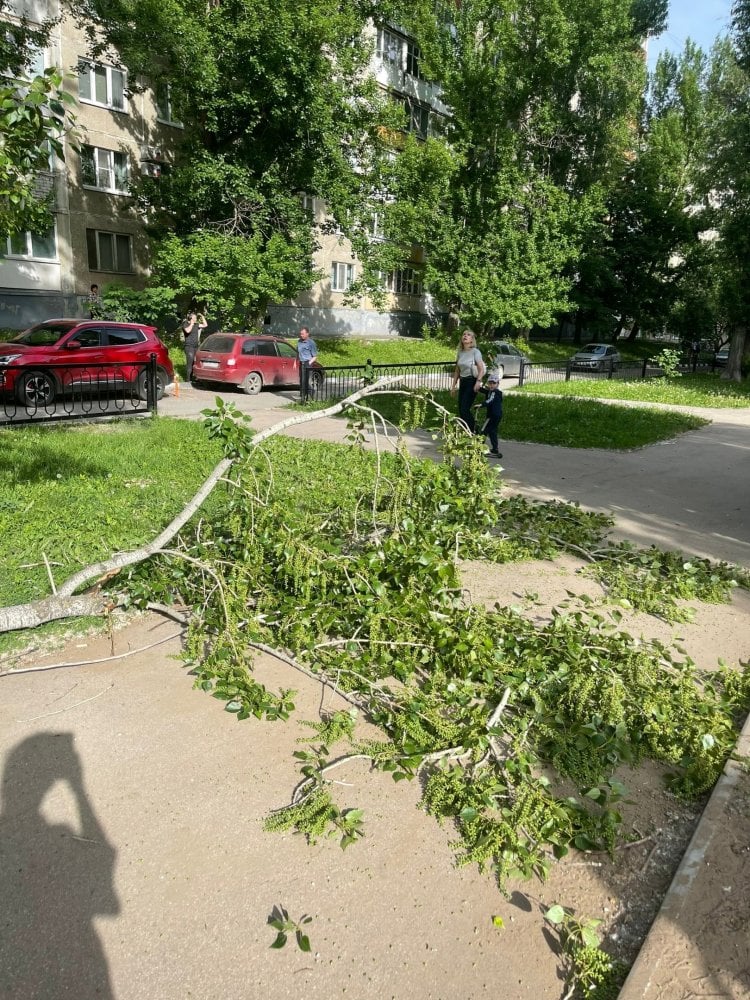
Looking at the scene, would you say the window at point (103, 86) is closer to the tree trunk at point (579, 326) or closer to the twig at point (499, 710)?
the tree trunk at point (579, 326)

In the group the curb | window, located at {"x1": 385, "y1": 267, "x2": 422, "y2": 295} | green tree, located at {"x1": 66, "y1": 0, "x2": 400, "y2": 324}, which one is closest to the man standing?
green tree, located at {"x1": 66, "y1": 0, "x2": 400, "y2": 324}

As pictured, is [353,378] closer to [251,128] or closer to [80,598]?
[251,128]

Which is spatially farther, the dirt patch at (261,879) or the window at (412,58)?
the window at (412,58)

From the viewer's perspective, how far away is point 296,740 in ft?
12.4

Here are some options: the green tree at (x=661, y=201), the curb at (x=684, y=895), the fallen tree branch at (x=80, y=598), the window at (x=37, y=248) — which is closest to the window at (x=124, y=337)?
the window at (x=37, y=248)

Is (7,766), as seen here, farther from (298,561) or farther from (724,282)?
(724,282)

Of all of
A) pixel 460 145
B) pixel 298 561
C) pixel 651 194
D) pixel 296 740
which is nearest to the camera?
pixel 296 740

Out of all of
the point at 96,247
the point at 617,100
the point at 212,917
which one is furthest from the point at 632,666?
the point at 617,100

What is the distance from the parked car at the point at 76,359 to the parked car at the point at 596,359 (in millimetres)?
19261

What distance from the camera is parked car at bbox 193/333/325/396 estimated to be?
18859mm

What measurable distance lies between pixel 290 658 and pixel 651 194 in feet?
137

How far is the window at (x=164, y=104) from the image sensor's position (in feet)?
74.6

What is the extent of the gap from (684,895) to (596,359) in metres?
31.7

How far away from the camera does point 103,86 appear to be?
26141 mm
